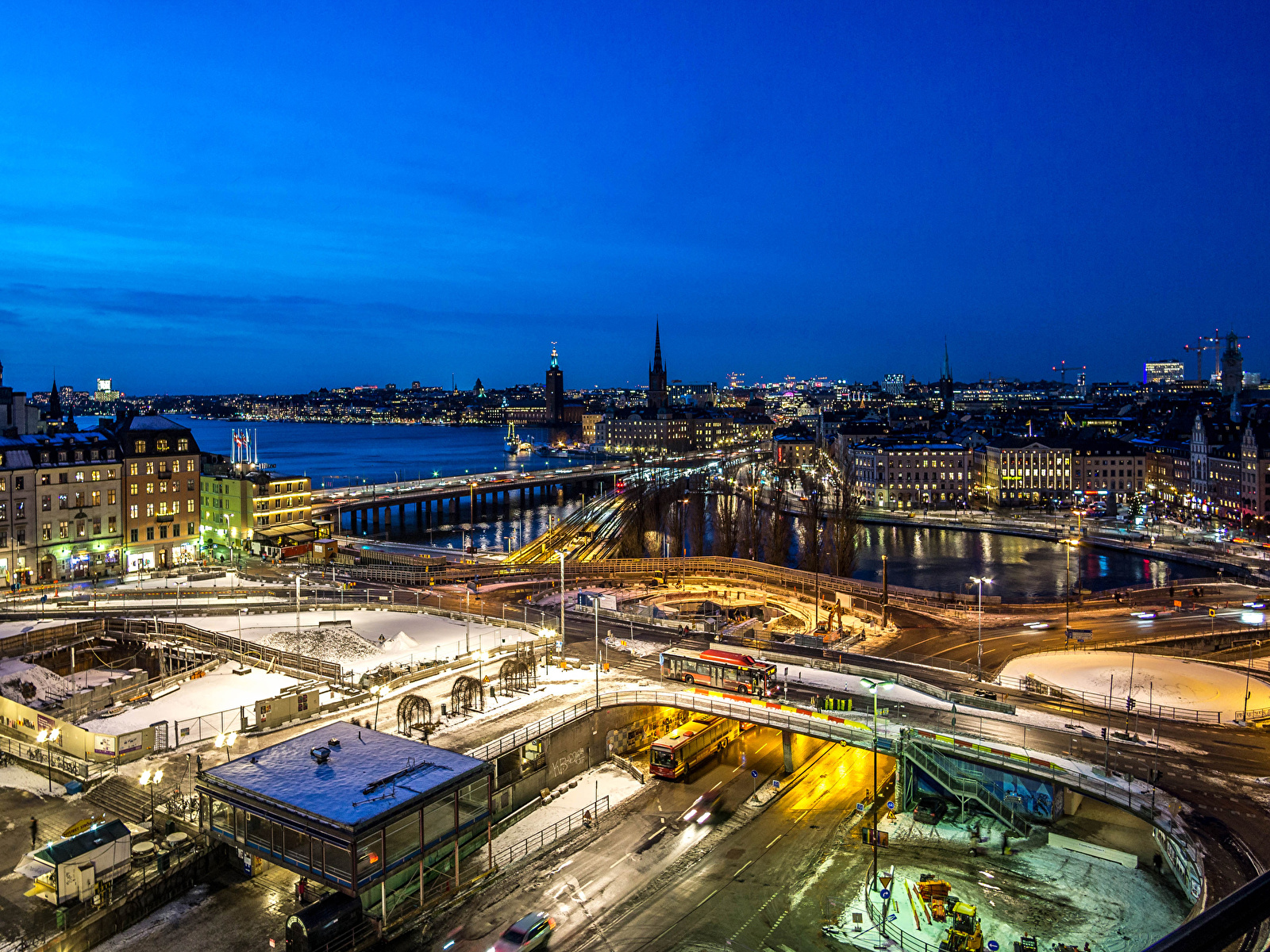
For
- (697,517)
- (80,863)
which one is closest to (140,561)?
(80,863)

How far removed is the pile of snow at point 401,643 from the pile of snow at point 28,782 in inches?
413

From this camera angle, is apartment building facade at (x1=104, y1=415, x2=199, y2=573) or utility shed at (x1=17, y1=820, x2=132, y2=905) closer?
utility shed at (x1=17, y1=820, x2=132, y2=905)

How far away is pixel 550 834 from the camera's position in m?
18.2

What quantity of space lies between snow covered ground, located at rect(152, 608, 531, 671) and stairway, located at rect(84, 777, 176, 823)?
Answer: 29.0 feet

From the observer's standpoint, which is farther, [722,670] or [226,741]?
[722,670]

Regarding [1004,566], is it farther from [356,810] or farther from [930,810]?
[356,810]

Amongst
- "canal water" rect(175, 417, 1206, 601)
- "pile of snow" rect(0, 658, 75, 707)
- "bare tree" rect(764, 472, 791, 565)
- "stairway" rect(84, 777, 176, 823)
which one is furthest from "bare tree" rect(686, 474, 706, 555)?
"stairway" rect(84, 777, 176, 823)

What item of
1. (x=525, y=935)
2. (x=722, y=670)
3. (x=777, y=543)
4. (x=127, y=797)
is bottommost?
(x=525, y=935)

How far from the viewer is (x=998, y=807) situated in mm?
18625

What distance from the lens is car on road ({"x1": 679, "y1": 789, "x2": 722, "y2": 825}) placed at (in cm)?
1903

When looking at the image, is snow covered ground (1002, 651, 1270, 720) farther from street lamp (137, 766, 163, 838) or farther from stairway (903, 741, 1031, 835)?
street lamp (137, 766, 163, 838)

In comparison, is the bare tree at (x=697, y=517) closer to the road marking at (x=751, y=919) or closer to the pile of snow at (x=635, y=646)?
the pile of snow at (x=635, y=646)

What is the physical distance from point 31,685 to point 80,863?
43.1 feet

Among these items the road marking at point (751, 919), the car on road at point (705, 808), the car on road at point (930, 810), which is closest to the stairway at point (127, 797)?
the car on road at point (705, 808)
